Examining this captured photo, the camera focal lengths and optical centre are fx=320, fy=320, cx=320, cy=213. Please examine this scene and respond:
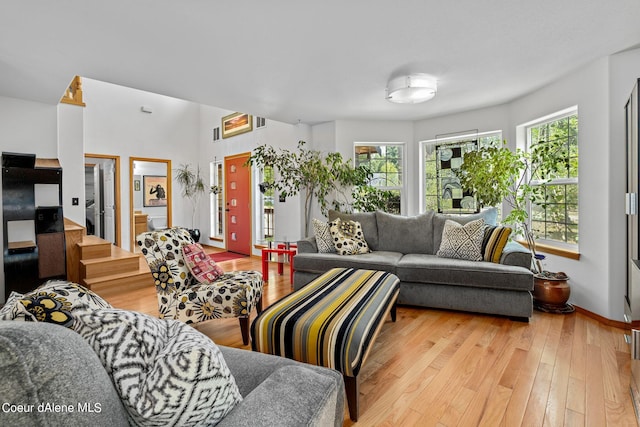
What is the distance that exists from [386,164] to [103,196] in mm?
5584

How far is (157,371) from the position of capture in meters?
0.73

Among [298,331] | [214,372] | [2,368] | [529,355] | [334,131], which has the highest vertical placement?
[334,131]

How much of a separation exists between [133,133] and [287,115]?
144 inches

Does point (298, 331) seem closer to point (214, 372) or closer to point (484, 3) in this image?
point (214, 372)

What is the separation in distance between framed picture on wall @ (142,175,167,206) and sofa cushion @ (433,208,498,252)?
232 inches

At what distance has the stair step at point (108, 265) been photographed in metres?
3.82

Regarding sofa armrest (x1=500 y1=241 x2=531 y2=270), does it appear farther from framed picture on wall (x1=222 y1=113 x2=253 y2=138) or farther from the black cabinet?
framed picture on wall (x1=222 y1=113 x2=253 y2=138)

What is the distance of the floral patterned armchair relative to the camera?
225 cm

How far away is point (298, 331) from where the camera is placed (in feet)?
5.40

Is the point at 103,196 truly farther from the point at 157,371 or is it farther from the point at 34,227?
the point at 157,371

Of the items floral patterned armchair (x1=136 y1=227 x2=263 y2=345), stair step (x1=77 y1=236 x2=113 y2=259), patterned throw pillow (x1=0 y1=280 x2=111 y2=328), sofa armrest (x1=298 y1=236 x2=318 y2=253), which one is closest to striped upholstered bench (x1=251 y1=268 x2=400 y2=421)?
floral patterned armchair (x1=136 y1=227 x2=263 y2=345)

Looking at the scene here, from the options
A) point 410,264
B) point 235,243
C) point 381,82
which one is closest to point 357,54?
point 381,82

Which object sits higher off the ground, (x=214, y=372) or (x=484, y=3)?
(x=484, y=3)

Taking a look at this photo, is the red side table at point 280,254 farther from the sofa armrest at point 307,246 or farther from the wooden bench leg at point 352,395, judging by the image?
the wooden bench leg at point 352,395
